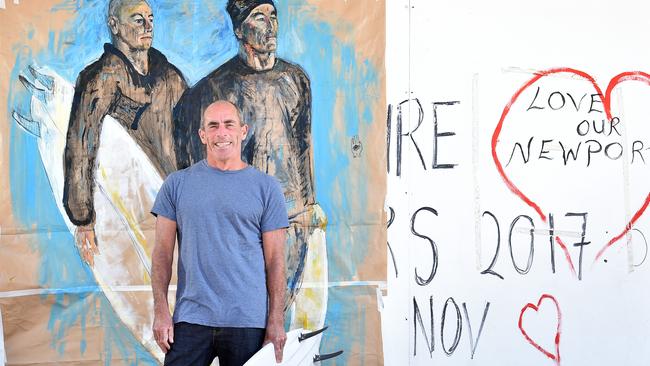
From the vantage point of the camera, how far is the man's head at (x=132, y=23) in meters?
3.38

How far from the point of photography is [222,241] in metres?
2.60

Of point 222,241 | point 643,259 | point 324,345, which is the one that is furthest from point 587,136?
point 222,241

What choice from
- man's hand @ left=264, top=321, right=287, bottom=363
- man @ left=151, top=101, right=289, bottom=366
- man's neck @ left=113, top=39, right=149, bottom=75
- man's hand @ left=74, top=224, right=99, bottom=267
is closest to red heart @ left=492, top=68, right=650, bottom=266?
man @ left=151, top=101, right=289, bottom=366

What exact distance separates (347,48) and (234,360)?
1.53 metres

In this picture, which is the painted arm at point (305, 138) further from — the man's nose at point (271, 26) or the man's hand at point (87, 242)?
the man's hand at point (87, 242)

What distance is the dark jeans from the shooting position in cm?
258

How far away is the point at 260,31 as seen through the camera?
3.43 metres

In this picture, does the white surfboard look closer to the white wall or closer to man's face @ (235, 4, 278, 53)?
the white wall

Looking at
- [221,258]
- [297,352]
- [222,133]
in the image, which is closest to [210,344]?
[221,258]

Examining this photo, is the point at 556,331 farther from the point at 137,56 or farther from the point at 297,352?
the point at 137,56

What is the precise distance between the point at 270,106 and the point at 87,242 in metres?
1.01

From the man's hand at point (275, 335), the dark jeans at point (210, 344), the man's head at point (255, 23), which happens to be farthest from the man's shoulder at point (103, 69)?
the man's hand at point (275, 335)

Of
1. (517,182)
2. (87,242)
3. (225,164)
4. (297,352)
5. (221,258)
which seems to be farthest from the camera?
(517,182)

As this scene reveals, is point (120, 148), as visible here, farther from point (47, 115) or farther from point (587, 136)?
point (587, 136)
